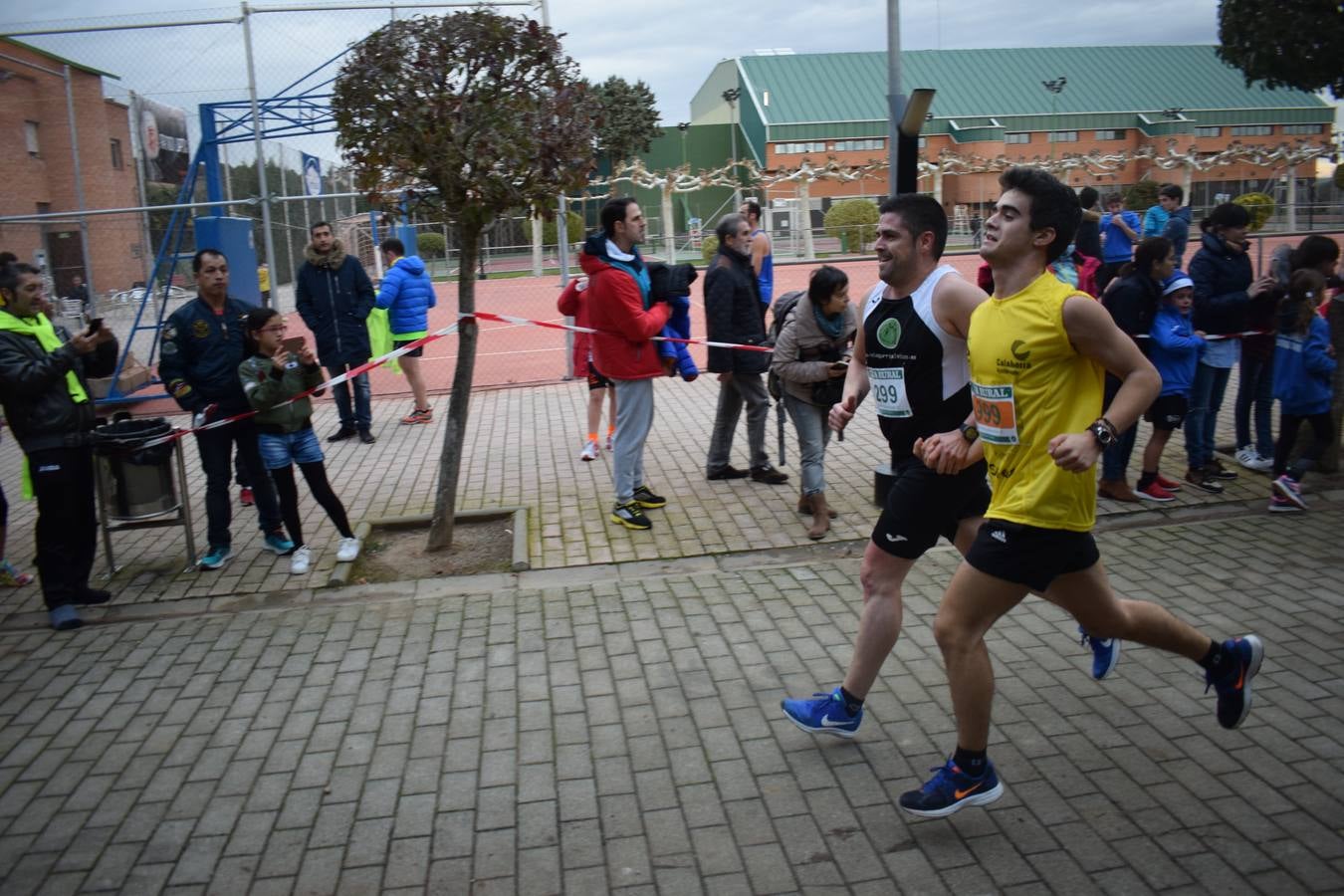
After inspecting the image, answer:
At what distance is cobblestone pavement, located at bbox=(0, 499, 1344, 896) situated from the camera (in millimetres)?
3502

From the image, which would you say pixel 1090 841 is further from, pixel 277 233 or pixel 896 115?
pixel 277 233

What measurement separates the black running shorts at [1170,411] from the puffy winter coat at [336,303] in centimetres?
696

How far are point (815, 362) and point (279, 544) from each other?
3734 millimetres

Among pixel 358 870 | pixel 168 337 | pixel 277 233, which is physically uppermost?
pixel 277 233

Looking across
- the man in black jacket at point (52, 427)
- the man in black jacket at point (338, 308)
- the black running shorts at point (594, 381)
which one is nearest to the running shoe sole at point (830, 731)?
the man in black jacket at point (52, 427)

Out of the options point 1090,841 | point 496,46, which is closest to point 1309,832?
point 1090,841

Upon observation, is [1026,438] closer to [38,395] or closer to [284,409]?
[284,409]

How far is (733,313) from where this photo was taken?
26.1ft

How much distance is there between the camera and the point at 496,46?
6.31 metres

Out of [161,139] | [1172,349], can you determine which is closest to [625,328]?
[1172,349]

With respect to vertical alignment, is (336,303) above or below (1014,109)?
below

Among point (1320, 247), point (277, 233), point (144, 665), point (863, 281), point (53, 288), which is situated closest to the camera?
point (144, 665)

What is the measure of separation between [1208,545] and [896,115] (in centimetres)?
355

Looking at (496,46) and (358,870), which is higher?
(496,46)
